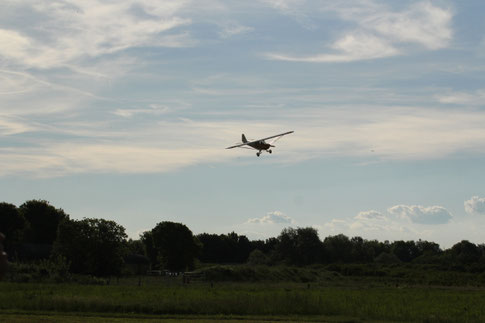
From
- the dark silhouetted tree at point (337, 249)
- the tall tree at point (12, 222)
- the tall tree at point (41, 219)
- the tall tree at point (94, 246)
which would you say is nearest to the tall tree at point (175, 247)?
the tall tree at point (41, 219)

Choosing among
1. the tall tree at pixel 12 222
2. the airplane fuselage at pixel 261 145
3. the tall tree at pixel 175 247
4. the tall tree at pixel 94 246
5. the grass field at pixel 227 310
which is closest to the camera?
the grass field at pixel 227 310

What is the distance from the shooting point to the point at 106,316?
32.9 m

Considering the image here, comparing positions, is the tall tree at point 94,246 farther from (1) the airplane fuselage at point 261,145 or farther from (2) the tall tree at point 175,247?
(2) the tall tree at point 175,247

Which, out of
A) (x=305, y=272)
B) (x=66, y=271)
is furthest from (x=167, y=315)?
(x=305, y=272)

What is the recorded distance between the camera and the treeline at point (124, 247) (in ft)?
248

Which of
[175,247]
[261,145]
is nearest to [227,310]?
[261,145]

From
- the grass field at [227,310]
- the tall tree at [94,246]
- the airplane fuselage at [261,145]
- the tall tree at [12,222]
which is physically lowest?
the grass field at [227,310]

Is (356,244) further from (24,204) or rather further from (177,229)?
(24,204)

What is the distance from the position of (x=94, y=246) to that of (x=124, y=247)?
11.9 feet

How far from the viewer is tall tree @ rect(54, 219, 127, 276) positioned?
7538 cm

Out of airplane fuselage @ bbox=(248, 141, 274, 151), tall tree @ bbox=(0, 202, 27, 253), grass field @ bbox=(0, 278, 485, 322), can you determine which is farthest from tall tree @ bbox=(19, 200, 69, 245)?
grass field @ bbox=(0, 278, 485, 322)

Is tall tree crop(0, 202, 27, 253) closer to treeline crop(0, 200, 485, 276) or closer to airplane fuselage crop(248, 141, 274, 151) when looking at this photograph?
treeline crop(0, 200, 485, 276)

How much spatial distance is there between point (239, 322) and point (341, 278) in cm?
5668

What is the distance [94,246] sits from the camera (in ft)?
248
